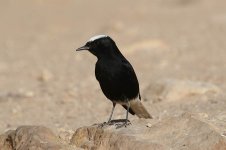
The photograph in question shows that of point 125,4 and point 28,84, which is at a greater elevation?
point 125,4

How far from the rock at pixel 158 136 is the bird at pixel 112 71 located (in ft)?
1.85

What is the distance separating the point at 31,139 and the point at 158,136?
1.09 meters

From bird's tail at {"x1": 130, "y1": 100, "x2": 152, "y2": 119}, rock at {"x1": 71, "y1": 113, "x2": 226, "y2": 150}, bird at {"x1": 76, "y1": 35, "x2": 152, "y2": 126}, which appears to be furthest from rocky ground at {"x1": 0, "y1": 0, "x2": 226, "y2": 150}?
bird's tail at {"x1": 130, "y1": 100, "x2": 152, "y2": 119}

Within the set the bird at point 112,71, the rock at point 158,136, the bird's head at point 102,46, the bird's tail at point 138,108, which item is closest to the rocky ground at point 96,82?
the rock at point 158,136

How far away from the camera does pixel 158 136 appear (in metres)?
6.84

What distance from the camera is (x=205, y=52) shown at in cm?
1612

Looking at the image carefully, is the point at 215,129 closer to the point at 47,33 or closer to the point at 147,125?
the point at 147,125

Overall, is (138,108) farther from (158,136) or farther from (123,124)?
(158,136)

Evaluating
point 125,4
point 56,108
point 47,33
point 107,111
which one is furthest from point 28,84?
point 125,4

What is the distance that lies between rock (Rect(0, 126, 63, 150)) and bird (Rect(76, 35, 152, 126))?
2.73ft

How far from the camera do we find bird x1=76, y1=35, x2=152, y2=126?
7715mm

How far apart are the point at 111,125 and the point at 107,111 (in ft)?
12.5

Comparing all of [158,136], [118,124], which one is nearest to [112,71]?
[118,124]

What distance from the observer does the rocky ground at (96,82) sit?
6.97 metres
